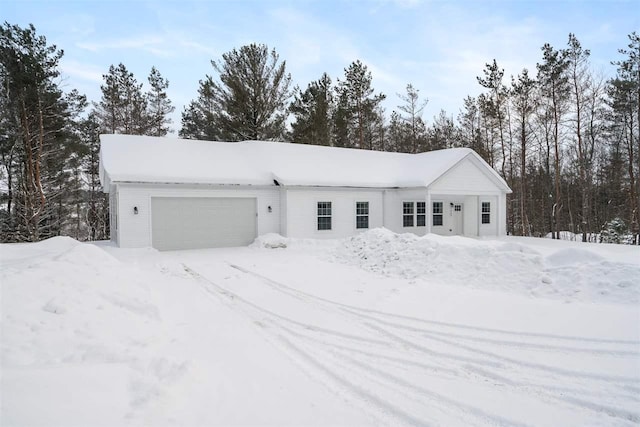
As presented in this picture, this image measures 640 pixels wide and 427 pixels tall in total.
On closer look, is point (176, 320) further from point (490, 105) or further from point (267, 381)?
point (490, 105)

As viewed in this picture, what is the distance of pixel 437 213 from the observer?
19828 millimetres

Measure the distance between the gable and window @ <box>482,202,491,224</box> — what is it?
1183 mm

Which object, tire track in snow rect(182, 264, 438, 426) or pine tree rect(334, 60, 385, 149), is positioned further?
pine tree rect(334, 60, 385, 149)

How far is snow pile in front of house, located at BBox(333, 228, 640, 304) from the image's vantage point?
6477 millimetres

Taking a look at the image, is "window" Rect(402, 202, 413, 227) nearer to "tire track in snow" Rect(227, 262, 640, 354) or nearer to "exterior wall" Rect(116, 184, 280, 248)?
"exterior wall" Rect(116, 184, 280, 248)

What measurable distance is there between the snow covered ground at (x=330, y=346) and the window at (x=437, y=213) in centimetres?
1156

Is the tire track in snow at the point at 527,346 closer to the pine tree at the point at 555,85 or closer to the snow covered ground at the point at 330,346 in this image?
the snow covered ground at the point at 330,346

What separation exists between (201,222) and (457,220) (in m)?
13.6

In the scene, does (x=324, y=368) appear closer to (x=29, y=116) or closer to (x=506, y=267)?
(x=506, y=267)

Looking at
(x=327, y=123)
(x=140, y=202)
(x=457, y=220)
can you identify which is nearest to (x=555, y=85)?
(x=457, y=220)

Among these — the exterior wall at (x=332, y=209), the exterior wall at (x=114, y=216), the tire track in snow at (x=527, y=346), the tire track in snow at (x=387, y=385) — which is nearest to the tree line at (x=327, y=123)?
the exterior wall at (x=114, y=216)

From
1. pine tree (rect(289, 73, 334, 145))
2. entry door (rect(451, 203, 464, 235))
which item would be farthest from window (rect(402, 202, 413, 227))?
pine tree (rect(289, 73, 334, 145))

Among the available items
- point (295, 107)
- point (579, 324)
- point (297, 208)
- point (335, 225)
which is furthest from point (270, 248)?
point (295, 107)

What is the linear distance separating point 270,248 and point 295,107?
48.9 ft
